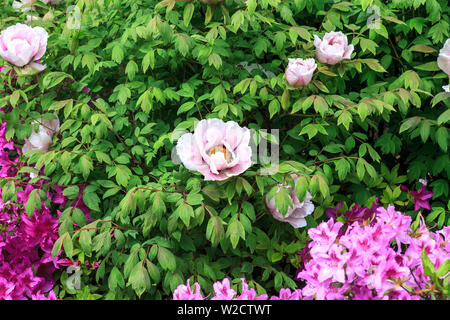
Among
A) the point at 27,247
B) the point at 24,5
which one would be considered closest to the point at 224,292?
the point at 27,247

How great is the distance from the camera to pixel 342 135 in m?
2.55

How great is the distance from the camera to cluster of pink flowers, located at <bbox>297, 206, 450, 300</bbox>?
1.55 meters

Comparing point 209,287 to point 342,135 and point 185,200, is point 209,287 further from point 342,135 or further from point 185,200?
point 342,135

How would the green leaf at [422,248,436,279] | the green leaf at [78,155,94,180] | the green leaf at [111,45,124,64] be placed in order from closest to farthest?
the green leaf at [422,248,436,279] → the green leaf at [78,155,94,180] → the green leaf at [111,45,124,64]

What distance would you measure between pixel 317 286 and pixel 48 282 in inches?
51.2

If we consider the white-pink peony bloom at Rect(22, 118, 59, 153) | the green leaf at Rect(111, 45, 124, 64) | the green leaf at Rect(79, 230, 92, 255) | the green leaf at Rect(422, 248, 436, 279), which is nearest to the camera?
the green leaf at Rect(422, 248, 436, 279)

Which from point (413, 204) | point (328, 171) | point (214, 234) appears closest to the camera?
point (214, 234)

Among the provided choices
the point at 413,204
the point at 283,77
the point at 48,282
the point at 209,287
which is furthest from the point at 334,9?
the point at 48,282

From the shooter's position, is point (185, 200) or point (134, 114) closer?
point (185, 200)

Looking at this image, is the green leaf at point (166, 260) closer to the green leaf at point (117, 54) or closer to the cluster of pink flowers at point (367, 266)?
the cluster of pink flowers at point (367, 266)

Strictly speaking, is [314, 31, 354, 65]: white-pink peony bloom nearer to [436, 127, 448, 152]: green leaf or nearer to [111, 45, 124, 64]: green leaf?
[436, 127, 448, 152]: green leaf

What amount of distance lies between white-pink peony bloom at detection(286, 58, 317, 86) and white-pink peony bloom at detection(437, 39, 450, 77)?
0.57 meters

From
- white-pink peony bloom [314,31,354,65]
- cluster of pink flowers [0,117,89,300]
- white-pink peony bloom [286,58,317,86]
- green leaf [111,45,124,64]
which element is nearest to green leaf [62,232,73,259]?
cluster of pink flowers [0,117,89,300]

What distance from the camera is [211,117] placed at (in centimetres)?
222
